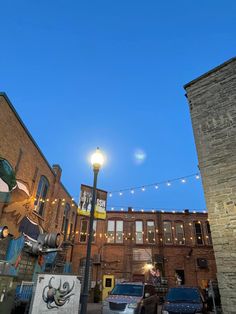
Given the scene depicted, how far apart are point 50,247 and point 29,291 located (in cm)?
375

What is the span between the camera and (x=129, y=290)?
34.1 feet

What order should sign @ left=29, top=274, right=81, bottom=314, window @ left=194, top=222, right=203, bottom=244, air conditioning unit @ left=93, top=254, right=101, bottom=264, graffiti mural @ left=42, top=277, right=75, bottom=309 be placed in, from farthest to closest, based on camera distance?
window @ left=194, top=222, right=203, bottom=244
air conditioning unit @ left=93, top=254, right=101, bottom=264
graffiti mural @ left=42, top=277, right=75, bottom=309
sign @ left=29, top=274, right=81, bottom=314

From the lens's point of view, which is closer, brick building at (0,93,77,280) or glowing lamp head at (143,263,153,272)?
brick building at (0,93,77,280)

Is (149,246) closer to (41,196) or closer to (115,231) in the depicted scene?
(115,231)

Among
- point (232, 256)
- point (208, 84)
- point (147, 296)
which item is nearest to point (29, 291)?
point (147, 296)

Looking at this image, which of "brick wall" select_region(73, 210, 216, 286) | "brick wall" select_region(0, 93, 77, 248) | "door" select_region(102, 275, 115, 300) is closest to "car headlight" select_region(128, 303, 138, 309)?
"brick wall" select_region(0, 93, 77, 248)

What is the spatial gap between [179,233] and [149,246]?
11.4ft

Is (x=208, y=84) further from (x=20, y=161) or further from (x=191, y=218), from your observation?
(x=191, y=218)

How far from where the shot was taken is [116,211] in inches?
981

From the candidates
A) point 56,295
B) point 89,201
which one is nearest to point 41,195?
point 89,201

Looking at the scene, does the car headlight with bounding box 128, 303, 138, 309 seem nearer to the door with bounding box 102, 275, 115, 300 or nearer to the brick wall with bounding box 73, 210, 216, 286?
the door with bounding box 102, 275, 115, 300

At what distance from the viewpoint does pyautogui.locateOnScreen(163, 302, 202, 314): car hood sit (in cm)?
845

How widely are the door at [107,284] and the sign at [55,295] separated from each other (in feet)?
50.4

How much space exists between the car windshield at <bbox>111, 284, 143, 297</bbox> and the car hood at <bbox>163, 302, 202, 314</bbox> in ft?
4.70
